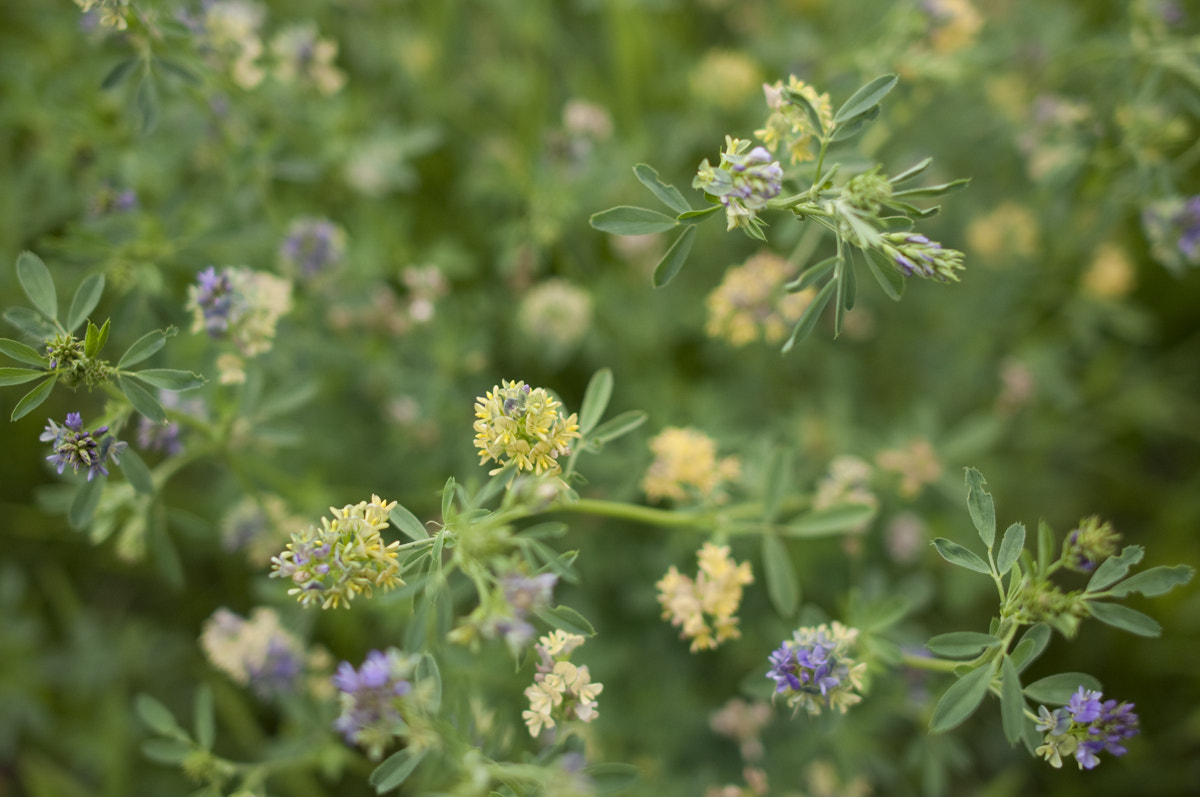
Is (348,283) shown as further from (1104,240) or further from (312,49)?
(1104,240)

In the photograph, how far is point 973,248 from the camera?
12.1 ft

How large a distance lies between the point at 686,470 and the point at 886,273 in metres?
0.81

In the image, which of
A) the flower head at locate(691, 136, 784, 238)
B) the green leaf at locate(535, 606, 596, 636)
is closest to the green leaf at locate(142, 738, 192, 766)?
the green leaf at locate(535, 606, 596, 636)

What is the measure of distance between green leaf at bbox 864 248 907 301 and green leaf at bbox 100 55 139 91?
2.03 metres

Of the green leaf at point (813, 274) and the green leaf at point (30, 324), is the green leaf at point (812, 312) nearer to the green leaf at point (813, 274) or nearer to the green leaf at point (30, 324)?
the green leaf at point (813, 274)

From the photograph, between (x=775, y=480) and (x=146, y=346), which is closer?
(x=146, y=346)

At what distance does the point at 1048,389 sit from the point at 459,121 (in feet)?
9.66

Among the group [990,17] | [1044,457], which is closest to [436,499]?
[1044,457]

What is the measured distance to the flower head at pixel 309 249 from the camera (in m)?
2.70

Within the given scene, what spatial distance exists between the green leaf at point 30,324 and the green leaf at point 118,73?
744 millimetres

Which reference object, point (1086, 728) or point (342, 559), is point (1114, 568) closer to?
point (1086, 728)

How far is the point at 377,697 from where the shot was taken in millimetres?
1366

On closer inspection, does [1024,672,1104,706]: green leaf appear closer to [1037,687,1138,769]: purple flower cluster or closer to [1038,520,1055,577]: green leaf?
[1037,687,1138,769]: purple flower cluster

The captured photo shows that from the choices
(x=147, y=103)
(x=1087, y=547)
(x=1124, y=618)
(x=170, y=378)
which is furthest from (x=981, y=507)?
(x=147, y=103)
